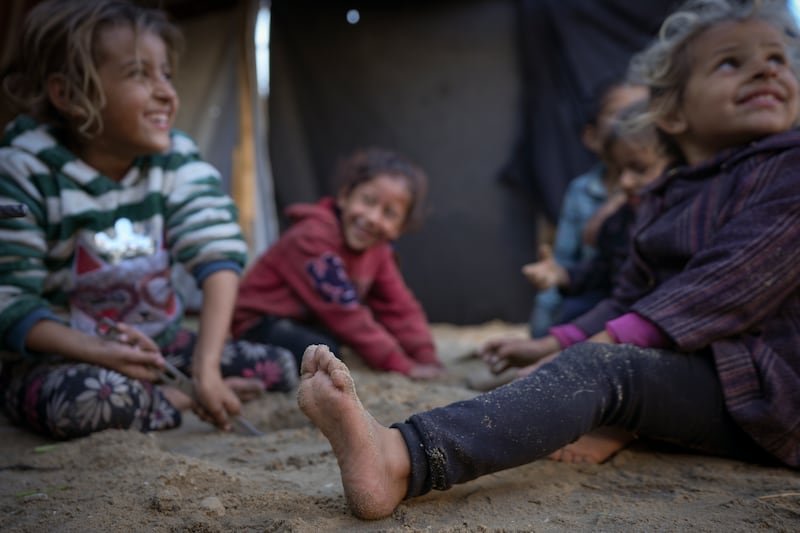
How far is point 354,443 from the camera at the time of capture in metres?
1.16

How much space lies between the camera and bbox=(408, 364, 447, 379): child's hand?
9.00 ft

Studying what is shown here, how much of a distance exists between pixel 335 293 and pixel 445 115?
2423 millimetres

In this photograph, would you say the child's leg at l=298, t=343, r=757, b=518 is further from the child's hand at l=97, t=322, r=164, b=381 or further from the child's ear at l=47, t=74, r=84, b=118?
the child's ear at l=47, t=74, r=84, b=118

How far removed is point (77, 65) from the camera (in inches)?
76.9

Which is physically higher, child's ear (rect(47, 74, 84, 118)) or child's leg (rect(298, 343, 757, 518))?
child's ear (rect(47, 74, 84, 118))

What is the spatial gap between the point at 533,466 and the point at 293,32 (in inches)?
155

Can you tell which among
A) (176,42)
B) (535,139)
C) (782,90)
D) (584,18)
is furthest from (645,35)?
(176,42)

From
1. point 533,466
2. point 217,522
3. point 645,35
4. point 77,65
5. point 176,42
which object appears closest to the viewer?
point 217,522

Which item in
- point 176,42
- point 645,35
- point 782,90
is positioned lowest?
point 782,90

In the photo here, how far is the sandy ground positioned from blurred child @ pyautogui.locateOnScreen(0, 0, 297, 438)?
155 millimetres

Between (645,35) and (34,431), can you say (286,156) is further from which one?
(34,431)

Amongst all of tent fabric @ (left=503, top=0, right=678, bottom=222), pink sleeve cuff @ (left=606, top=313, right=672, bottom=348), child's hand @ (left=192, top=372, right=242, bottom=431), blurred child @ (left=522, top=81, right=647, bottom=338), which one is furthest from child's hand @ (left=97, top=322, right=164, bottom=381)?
tent fabric @ (left=503, top=0, right=678, bottom=222)

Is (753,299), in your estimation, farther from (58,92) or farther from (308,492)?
(58,92)

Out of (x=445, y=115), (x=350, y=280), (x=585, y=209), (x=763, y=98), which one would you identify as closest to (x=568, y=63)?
(x=445, y=115)
